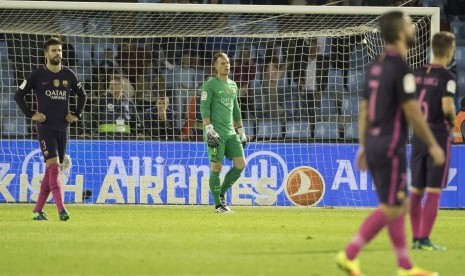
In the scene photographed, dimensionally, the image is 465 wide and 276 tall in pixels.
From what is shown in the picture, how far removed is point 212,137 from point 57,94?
235cm

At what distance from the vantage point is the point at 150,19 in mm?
19609

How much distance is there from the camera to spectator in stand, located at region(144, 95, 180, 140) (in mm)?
18844

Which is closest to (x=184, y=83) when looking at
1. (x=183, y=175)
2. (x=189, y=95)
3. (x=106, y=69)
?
(x=189, y=95)

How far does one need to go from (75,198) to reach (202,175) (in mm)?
1918

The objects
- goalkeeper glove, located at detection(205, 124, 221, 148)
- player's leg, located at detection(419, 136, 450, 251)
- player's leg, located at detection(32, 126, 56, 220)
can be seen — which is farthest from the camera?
goalkeeper glove, located at detection(205, 124, 221, 148)

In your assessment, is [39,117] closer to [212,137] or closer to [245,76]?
[212,137]

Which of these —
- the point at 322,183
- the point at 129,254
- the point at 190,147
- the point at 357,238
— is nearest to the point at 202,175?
the point at 190,147

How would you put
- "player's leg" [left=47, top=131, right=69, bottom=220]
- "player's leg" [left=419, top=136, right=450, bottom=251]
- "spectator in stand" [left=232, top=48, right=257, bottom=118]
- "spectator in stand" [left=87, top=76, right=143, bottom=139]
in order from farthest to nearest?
"spectator in stand" [left=232, top=48, right=257, bottom=118] → "spectator in stand" [left=87, top=76, right=143, bottom=139] → "player's leg" [left=47, top=131, right=69, bottom=220] → "player's leg" [left=419, top=136, right=450, bottom=251]

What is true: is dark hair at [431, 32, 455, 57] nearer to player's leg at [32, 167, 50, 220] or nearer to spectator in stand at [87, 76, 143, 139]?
player's leg at [32, 167, 50, 220]

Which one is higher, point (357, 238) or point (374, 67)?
point (374, 67)

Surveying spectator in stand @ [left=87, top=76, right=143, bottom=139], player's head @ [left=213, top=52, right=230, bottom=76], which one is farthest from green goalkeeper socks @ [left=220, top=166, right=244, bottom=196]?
spectator in stand @ [left=87, top=76, right=143, bottom=139]

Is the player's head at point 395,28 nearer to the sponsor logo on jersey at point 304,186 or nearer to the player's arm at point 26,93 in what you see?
the player's arm at point 26,93

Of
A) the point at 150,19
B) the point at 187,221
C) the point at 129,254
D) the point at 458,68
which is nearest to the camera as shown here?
the point at 129,254

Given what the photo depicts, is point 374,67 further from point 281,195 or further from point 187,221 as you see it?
point 281,195
